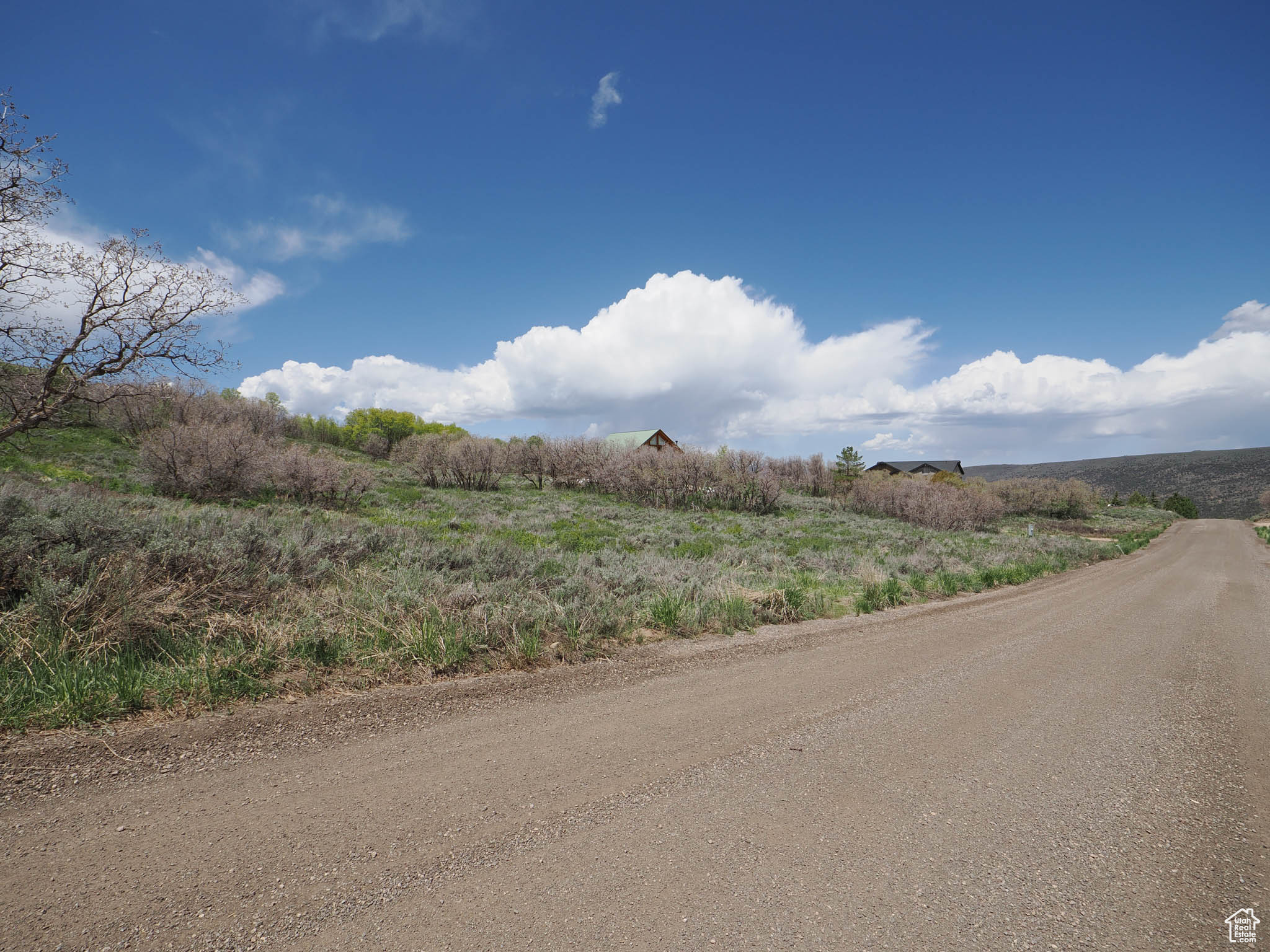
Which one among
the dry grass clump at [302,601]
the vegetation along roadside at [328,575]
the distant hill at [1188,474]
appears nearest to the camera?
the dry grass clump at [302,601]

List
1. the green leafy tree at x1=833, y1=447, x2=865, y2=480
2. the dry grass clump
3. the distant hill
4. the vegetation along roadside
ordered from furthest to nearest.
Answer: the distant hill < the green leafy tree at x1=833, y1=447, x2=865, y2=480 < the vegetation along roadside < the dry grass clump

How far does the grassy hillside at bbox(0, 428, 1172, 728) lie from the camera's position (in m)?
4.86

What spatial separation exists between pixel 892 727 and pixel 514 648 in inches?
161

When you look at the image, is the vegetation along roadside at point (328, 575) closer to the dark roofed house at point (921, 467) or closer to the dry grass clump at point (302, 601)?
the dry grass clump at point (302, 601)

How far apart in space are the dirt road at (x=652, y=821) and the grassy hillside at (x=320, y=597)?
24.0 inches

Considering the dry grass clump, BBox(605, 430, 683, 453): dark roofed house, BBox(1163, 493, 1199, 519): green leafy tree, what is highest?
BBox(605, 430, 683, 453): dark roofed house

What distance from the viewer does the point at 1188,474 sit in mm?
111688

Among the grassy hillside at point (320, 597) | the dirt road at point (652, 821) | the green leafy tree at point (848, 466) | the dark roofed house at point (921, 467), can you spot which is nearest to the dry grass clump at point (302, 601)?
the grassy hillside at point (320, 597)

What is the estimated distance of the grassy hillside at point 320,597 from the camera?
4859 mm

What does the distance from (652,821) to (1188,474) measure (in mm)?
161012

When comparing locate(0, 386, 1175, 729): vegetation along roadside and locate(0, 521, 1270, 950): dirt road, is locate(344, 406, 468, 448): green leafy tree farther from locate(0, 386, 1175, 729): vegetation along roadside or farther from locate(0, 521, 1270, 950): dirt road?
locate(0, 521, 1270, 950): dirt road

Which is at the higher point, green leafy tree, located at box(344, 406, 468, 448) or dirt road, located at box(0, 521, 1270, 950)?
green leafy tree, located at box(344, 406, 468, 448)

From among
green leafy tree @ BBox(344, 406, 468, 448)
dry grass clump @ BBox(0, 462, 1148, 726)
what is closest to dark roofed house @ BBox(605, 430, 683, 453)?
green leafy tree @ BBox(344, 406, 468, 448)

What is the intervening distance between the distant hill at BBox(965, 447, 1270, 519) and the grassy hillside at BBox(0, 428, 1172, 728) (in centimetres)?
9971
